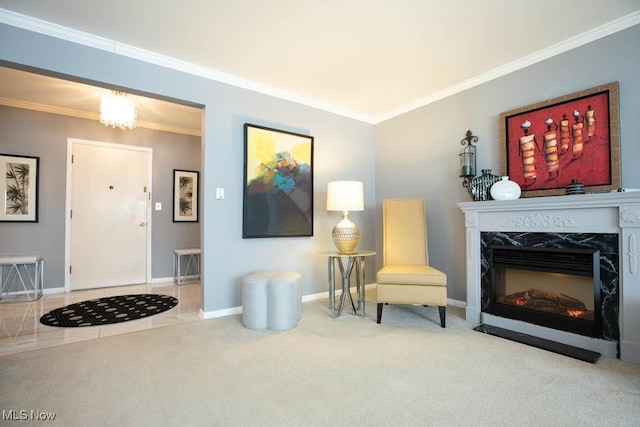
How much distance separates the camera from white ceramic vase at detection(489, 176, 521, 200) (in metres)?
2.64

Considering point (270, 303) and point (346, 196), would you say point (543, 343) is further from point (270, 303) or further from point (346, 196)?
Result: point (270, 303)

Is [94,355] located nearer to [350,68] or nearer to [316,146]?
[316,146]

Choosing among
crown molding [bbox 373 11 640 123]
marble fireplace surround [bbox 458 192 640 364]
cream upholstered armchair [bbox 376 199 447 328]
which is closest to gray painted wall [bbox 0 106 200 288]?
cream upholstered armchair [bbox 376 199 447 328]

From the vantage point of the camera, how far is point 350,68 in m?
2.98

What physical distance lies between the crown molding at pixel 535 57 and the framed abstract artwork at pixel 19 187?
15.5ft

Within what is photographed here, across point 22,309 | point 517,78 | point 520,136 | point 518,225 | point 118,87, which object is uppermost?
point 517,78

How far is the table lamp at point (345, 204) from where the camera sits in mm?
3074

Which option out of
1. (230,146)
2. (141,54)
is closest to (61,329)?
(230,146)

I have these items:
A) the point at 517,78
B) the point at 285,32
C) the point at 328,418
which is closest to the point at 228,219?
the point at 285,32

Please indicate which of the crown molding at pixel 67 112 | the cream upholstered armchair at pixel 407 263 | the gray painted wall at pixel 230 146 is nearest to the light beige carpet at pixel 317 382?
the cream upholstered armchair at pixel 407 263

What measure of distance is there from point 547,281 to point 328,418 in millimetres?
2192

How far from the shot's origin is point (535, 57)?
272 cm

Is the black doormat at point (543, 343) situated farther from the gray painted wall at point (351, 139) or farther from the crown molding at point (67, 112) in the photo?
the crown molding at point (67, 112)

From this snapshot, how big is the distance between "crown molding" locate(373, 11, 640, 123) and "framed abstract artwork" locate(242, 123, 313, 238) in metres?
1.48
